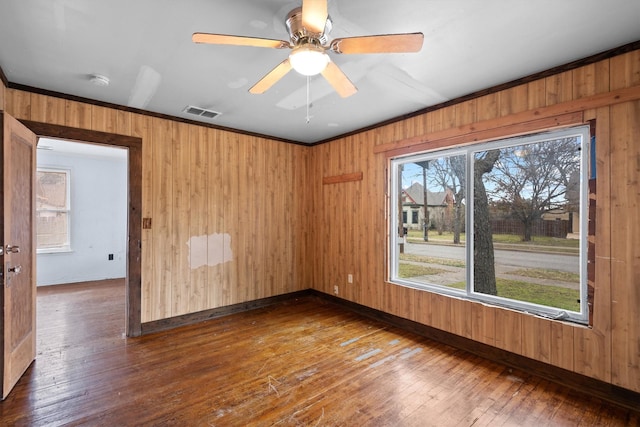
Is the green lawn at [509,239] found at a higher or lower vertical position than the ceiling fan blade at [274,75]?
lower

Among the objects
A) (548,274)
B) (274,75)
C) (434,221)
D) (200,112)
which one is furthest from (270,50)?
(548,274)

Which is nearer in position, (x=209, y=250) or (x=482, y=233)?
(x=482, y=233)

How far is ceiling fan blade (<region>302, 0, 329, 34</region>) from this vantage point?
4.61 ft

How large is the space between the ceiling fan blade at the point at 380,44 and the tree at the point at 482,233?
6.31 ft

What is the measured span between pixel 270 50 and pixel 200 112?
172 cm

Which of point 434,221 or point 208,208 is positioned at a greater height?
point 208,208

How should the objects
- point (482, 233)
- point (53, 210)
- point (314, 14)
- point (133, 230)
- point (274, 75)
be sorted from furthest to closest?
point (53, 210)
point (133, 230)
point (482, 233)
point (274, 75)
point (314, 14)

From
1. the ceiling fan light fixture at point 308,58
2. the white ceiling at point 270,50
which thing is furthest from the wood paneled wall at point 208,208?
the ceiling fan light fixture at point 308,58

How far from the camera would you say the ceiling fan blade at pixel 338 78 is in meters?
1.91

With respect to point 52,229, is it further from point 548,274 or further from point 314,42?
point 548,274

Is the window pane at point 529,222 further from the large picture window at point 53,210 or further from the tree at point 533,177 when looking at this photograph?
the large picture window at point 53,210

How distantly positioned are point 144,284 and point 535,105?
456cm

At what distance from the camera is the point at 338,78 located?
2.01 m

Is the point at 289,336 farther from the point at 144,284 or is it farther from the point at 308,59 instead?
the point at 308,59
